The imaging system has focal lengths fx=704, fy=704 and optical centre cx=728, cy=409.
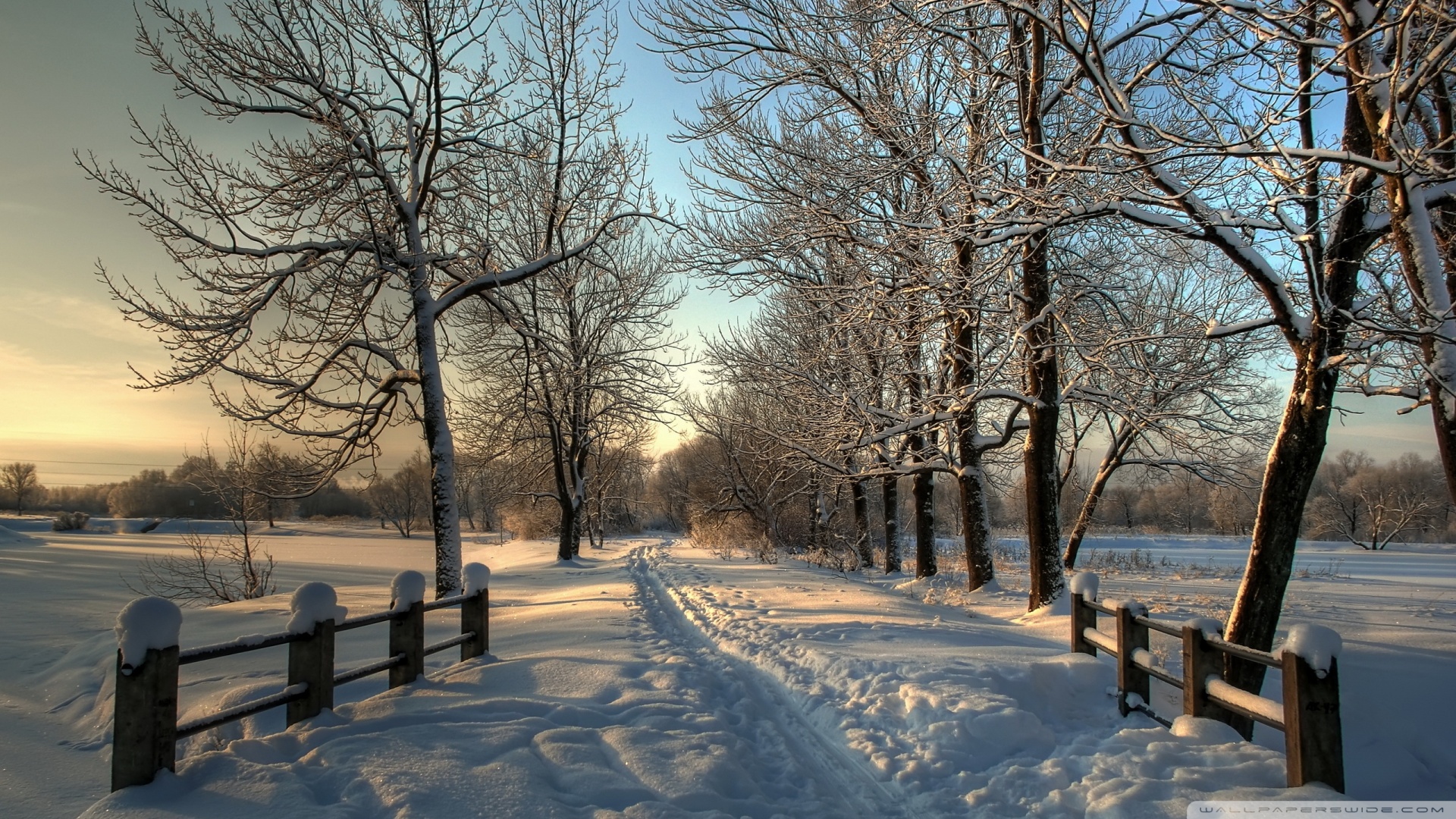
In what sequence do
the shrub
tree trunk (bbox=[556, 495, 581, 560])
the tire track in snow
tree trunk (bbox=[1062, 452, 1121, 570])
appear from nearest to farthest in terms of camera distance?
1. the tire track in snow
2. tree trunk (bbox=[1062, 452, 1121, 570])
3. tree trunk (bbox=[556, 495, 581, 560])
4. the shrub

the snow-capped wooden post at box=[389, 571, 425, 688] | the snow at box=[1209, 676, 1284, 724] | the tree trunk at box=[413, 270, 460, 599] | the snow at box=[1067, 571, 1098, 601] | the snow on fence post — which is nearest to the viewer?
the snow at box=[1209, 676, 1284, 724]

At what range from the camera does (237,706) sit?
502 cm

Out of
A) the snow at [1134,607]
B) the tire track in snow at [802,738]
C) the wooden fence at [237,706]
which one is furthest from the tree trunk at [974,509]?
the wooden fence at [237,706]

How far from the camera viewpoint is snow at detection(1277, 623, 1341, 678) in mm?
4133

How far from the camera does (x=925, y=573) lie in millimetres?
15758

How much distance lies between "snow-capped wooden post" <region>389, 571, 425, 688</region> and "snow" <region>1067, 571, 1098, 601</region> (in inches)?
241

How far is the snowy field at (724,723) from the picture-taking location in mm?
4176

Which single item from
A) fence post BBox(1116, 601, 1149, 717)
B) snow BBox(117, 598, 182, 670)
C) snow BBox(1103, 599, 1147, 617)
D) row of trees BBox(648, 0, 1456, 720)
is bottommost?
fence post BBox(1116, 601, 1149, 717)

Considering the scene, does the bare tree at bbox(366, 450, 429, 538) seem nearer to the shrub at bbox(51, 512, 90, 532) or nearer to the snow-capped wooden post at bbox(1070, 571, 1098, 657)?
the shrub at bbox(51, 512, 90, 532)

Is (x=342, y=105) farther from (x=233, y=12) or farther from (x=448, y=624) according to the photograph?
(x=448, y=624)

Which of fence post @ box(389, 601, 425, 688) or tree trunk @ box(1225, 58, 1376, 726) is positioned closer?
fence post @ box(389, 601, 425, 688)

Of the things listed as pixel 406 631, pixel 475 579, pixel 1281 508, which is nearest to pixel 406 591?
pixel 406 631

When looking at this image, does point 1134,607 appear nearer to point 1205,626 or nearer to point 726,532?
point 1205,626

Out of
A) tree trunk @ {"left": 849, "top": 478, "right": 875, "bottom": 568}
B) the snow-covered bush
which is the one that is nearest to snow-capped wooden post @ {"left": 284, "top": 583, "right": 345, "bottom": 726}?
tree trunk @ {"left": 849, "top": 478, "right": 875, "bottom": 568}
